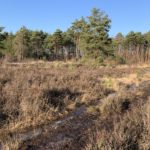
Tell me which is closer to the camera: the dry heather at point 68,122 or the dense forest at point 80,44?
the dry heather at point 68,122

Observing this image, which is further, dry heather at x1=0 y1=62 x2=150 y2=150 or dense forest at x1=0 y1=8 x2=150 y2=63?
dense forest at x1=0 y1=8 x2=150 y2=63

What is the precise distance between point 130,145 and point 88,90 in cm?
775

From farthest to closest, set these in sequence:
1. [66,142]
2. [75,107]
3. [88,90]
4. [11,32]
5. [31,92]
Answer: [11,32] < [88,90] < [75,107] < [31,92] < [66,142]

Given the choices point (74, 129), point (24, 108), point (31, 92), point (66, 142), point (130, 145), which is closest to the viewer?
point (130, 145)

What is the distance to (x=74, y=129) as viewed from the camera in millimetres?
7180

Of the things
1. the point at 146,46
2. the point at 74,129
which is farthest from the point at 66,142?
the point at 146,46

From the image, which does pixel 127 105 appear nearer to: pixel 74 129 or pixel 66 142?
pixel 74 129

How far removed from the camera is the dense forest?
3938cm

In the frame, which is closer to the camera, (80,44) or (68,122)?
(68,122)

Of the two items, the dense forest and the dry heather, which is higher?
Result: the dense forest

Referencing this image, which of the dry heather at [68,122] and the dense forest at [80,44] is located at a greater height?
the dense forest at [80,44]

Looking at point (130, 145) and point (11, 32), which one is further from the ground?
point (11, 32)

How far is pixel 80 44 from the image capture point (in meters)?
45.8

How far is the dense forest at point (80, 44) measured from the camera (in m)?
39.4
